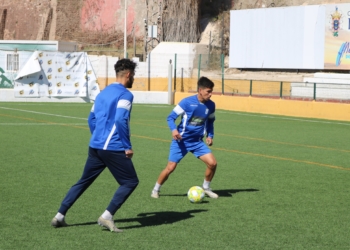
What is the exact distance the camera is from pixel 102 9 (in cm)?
6112

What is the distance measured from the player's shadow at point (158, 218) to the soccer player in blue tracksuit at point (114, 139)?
2.02 ft

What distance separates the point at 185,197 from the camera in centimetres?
1057

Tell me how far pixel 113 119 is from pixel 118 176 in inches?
25.0

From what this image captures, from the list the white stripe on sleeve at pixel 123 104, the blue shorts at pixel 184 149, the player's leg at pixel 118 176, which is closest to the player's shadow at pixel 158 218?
the player's leg at pixel 118 176

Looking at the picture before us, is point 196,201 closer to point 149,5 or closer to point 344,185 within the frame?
point 344,185

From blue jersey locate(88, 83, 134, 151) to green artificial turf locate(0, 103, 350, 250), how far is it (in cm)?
97

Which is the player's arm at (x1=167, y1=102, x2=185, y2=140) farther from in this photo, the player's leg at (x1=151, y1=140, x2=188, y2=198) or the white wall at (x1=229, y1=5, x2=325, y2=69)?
the white wall at (x1=229, y1=5, x2=325, y2=69)

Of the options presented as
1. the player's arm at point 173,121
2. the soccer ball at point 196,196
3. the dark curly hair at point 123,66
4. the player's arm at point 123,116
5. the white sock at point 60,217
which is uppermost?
the dark curly hair at point 123,66

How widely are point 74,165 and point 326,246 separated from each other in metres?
6.88

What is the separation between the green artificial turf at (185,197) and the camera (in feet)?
25.8

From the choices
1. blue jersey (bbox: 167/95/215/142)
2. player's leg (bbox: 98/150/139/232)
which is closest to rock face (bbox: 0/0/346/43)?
blue jersey (bbox: 167/95/215/142)

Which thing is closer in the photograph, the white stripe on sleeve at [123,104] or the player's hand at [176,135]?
the white stripe on sleeve at [123,104]

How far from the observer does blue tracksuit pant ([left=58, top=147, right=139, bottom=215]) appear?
7984 mm

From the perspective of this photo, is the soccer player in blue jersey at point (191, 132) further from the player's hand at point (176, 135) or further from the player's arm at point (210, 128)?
the player's hand at point (176, 135)
